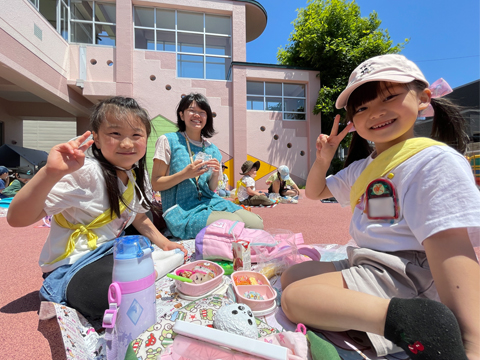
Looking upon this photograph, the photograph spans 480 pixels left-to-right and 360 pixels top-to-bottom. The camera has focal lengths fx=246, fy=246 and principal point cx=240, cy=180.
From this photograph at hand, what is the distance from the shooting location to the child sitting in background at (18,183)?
5.96m

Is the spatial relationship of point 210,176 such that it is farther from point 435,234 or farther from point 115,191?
point 435,234

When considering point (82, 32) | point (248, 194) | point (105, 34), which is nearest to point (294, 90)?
point (248, 194)

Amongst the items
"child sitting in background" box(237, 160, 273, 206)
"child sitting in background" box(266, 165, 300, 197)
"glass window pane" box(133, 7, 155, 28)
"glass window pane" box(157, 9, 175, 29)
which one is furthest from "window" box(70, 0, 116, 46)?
"child sitting in background" box(266, 165, 300, 197)

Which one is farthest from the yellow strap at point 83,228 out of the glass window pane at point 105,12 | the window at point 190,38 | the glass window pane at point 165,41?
the glass window pane at point 105,12

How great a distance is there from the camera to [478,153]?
6797mm

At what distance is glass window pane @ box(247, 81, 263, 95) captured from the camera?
446 inches

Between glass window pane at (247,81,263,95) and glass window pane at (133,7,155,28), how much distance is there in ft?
15.8

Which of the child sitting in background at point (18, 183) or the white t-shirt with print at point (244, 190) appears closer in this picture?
the child sitting in background at point (18, 183)

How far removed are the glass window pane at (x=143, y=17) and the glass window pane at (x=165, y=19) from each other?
0.91 ft

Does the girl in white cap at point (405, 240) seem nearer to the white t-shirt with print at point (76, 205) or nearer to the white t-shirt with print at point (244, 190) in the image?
the white t-shirt with print at point (76, 205)

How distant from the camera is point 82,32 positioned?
987 cm

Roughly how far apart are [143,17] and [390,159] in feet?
40.1

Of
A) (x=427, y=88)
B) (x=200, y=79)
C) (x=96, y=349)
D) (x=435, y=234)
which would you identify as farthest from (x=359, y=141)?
(x=200, y=79)

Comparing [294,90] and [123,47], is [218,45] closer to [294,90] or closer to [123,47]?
[123,47]
